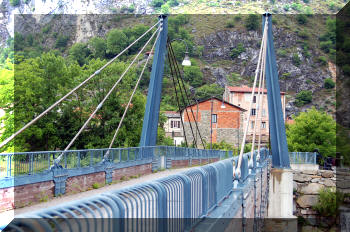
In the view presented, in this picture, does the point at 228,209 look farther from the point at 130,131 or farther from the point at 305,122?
the point at 305,122

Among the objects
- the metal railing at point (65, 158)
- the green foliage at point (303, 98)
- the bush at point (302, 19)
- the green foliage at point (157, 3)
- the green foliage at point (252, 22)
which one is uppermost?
the green foliage at point (157, 3)

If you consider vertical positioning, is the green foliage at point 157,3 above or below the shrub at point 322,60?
above

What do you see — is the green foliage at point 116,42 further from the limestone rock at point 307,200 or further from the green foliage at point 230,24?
the limestone rock at point 307,200

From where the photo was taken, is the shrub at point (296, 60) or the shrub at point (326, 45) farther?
the shrub at point (326, 45)

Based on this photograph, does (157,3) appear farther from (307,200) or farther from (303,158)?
(307,200)

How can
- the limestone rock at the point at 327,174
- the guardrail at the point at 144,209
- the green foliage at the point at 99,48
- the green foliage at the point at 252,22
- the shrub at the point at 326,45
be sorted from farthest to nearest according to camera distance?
the green foliage at the point at 252,22 → the shrub at the point at 326,45 → the green foliage at the point at 99,48 → the limestone rock at the point at 327,174 → the guardrail at the point at 144,209

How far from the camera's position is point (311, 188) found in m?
37.0

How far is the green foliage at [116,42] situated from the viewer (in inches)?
4958

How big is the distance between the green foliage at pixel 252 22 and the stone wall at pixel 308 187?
112408 millimetres

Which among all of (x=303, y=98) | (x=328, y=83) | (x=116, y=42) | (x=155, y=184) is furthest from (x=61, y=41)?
(x=155, y=184)

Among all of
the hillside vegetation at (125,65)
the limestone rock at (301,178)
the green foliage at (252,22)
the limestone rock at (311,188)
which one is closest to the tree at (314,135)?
the limestone rock at (301,178)

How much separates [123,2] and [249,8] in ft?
176

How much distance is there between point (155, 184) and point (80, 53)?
5171 inches

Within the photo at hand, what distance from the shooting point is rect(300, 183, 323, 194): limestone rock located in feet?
120
